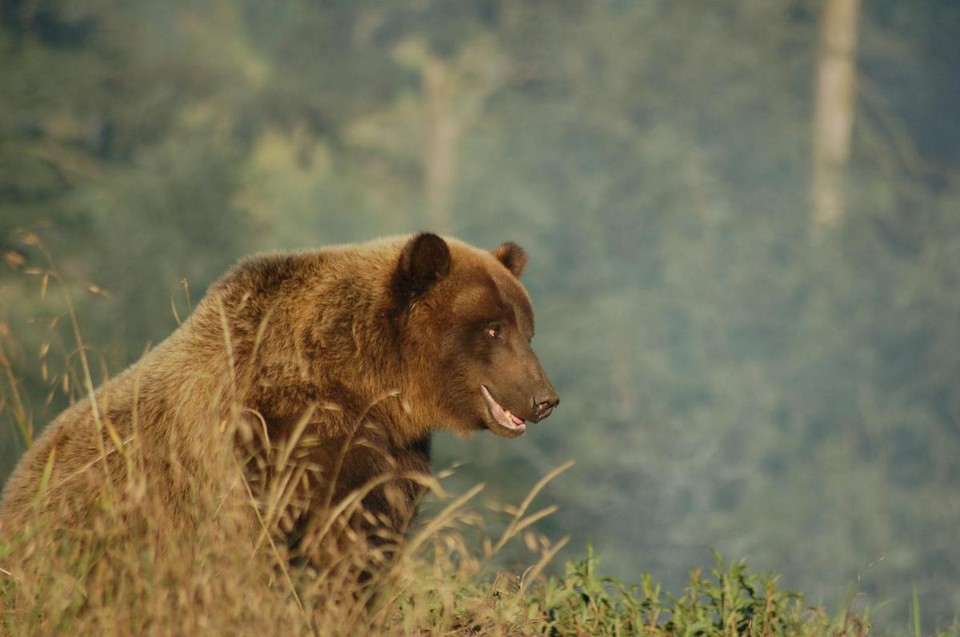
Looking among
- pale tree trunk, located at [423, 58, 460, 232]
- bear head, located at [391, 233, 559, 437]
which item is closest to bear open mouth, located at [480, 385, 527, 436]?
bear head, located at [391, 233, 559, 437]

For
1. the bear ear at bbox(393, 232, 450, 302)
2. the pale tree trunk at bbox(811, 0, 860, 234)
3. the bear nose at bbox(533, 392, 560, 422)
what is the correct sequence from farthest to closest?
the pale tree trunk at bbox(811, 0, 860, 234)
the bear nose at bbox(533, 392, 560, 422)
the bear ear at bbox(393, 232, 450, 302)

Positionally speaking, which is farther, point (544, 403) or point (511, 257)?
point (511, 257)

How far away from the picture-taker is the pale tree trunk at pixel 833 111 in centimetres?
2939

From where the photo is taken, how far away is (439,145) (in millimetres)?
31953

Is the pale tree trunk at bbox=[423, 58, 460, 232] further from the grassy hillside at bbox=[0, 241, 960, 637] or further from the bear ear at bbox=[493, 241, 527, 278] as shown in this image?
the grassy hillside at bbox=[0, 241, 960, 637]

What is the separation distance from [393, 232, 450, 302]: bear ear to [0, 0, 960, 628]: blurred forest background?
42.1 ft

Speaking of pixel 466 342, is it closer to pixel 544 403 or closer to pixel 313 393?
pixel 544 403

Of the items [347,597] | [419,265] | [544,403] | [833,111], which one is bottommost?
[347,597]

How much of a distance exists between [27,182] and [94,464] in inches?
757

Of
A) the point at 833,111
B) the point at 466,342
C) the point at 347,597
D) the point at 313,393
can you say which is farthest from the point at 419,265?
the point at 833,111

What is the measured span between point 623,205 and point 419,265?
3095 centimetres

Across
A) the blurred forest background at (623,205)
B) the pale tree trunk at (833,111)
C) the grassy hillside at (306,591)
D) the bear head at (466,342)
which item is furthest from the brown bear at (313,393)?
the pale tree trunk at (833,111)

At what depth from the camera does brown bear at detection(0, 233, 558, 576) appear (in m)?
4.14

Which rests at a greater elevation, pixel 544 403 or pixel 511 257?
pixel 511 257
